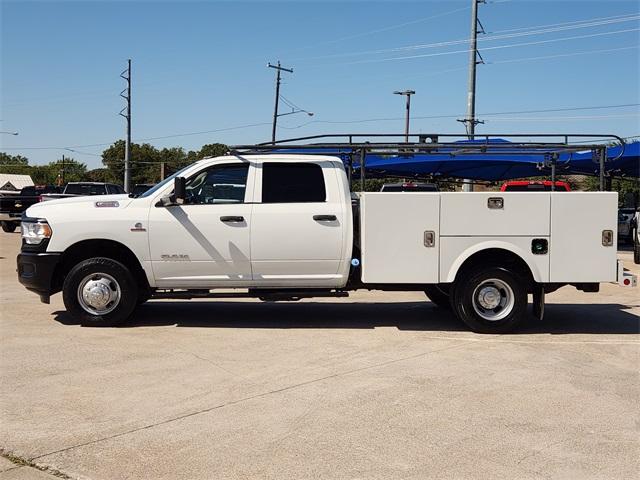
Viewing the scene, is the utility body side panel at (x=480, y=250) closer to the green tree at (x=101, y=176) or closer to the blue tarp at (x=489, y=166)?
the blue tarp at (x=489, y=166)

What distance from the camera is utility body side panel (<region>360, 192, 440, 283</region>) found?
841cm

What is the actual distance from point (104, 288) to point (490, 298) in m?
4.67

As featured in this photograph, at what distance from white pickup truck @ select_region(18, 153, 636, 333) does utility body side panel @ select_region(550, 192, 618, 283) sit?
0.01 m

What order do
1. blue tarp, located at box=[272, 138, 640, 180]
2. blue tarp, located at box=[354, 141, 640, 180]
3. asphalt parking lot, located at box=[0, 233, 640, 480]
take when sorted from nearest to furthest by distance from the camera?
asphalt parking lot, located at box=[0, 233, 640, 480] → blue tarp, located at box=[272, 138, 640, 180] → blue tarp, located at box=[354, 141, 640, 180]

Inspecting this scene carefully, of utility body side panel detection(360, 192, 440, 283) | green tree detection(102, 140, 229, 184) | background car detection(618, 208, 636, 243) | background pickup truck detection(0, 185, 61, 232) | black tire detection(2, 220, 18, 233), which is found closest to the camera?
utility body side panel detection(360, 192, 440, 283)

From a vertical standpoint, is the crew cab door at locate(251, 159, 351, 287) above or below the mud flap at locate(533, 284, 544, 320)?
above

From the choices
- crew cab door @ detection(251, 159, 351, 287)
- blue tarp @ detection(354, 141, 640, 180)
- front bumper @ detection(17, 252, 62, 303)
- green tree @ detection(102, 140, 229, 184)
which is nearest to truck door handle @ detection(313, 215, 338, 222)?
crew cab door @ detection(251, 159, 351, 287)

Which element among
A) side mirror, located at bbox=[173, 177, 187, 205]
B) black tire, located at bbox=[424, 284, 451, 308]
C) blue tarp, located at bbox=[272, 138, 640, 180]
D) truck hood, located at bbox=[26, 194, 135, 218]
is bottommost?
black tire, located at bbox=[424, 284, 451, 308]

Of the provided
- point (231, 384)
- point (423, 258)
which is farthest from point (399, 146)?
point (231, 384)

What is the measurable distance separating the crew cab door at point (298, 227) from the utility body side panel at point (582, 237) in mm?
2502

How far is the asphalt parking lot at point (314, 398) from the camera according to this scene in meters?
4.47

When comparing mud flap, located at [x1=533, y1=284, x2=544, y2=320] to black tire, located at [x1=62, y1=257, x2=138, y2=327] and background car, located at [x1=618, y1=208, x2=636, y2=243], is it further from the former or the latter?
background car, located at [x1=618, y1=208, x2=636, y2=243]

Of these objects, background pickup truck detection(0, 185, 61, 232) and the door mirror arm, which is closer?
the door mirror arm

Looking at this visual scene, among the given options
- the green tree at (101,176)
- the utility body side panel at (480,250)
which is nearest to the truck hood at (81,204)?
the utility body side panel at (480,250)
